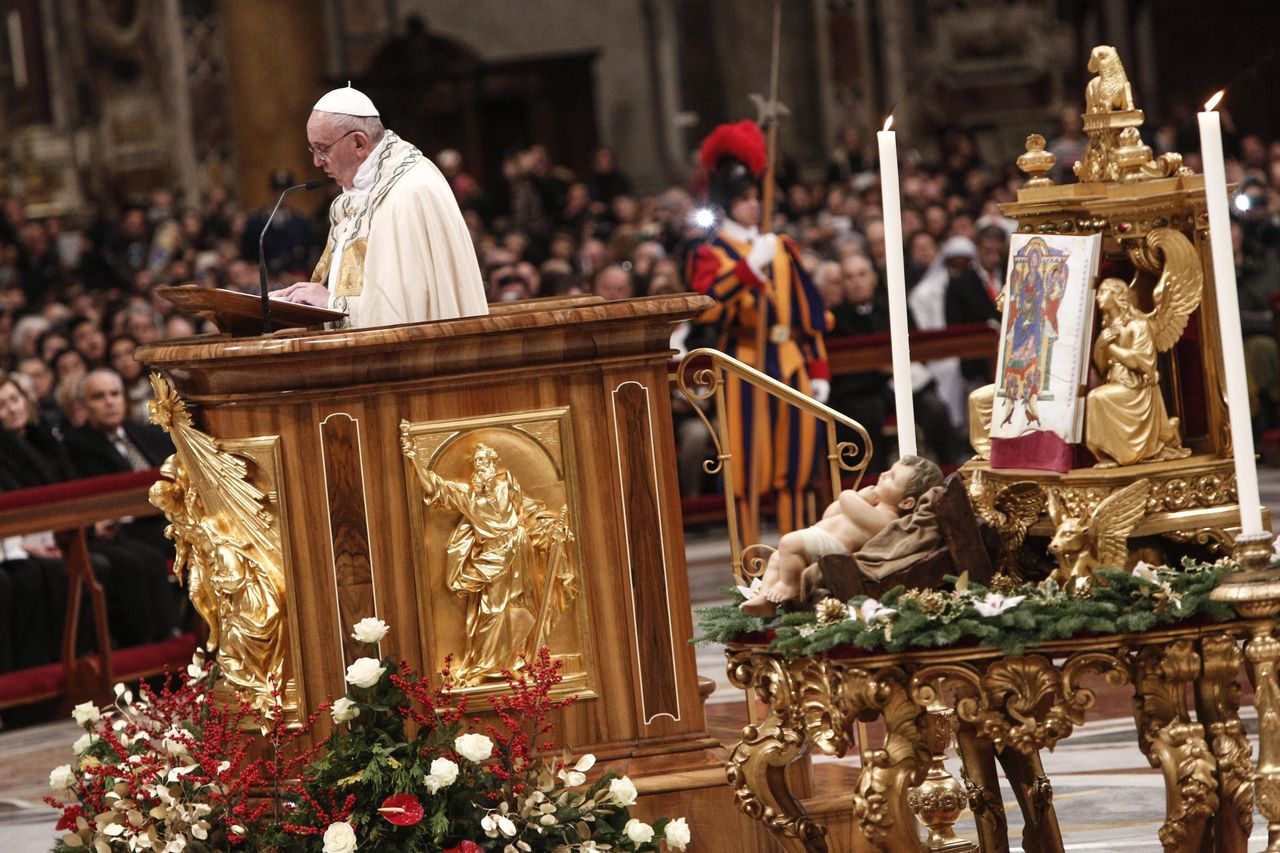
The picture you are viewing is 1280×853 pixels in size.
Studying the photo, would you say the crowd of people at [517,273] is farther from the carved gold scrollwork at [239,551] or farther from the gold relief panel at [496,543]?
the carved gold scrollwork at [239,551]

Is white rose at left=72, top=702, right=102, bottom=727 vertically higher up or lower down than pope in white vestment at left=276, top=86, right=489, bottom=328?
lower down

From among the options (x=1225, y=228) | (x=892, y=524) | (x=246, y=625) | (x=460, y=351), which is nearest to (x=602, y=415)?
(x=460, y=351)

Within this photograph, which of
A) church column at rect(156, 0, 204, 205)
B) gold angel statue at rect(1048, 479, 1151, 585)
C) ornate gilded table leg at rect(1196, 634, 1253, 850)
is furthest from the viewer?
church column at rect(156, 0, 204, 205)

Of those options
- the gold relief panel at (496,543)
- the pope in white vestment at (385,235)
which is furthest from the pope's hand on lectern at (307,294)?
the gold relief panel at (496,543)

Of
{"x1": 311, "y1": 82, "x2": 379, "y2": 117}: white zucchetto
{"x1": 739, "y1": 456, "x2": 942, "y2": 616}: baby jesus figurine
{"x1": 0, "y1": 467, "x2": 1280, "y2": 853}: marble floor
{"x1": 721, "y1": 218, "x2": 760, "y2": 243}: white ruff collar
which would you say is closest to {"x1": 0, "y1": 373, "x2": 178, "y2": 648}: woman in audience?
{"x1": 0, "y1": 467, "x2": 1280, "y2": 853}: marble floor

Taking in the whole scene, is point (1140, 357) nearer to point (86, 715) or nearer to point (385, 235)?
point (385, 235)

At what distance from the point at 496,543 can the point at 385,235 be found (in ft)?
2.88

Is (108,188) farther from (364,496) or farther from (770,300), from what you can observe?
(364,496)

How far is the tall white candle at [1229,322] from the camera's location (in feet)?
11.5

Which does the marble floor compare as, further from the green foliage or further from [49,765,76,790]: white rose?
[49,765,76,790]: white rose

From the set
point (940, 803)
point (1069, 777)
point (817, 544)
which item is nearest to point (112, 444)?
point (1069, 777)

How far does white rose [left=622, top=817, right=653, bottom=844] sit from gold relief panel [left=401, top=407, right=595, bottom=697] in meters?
0.45

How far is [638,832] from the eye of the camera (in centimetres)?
467

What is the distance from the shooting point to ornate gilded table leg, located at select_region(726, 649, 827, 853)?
12.9 ft
